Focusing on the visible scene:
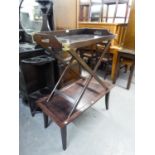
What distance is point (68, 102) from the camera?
1729mm

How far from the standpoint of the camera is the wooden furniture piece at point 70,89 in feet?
4.41

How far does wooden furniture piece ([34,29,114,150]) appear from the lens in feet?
4.41

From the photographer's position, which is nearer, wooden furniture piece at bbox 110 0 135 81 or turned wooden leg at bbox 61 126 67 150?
turned wooden leg at bbox 61 126 67 150

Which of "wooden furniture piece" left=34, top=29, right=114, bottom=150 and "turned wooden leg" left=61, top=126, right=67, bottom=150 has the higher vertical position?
"wooden furniture piece" left=34, top=29, right=114, bottom=150

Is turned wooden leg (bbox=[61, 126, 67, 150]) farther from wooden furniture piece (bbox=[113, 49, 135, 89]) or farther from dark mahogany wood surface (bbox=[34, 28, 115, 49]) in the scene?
wooden furniture piece (bbox=[113, 49, 135, 89])

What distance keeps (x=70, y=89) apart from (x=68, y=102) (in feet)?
0.95

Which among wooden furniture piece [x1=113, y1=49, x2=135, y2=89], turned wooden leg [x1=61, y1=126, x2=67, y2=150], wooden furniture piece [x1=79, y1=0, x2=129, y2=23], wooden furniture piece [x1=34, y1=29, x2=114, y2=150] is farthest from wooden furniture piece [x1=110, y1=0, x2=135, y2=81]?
wooden furniture piece [x1=79, y1=0, x2=129, y2=23]

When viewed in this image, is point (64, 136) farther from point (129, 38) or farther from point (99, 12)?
point (99, 12)

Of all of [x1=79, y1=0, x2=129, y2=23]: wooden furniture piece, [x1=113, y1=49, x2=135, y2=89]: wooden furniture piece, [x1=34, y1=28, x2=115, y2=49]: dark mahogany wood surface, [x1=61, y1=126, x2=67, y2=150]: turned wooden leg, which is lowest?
[x1=61, y1=126, x2=67, y2=150]: turned wooden leg

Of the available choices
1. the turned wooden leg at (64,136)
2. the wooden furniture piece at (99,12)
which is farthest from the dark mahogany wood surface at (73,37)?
the wooden furniture piece at (99,12)

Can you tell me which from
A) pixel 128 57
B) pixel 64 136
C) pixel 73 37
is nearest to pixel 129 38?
pixel 128 57
